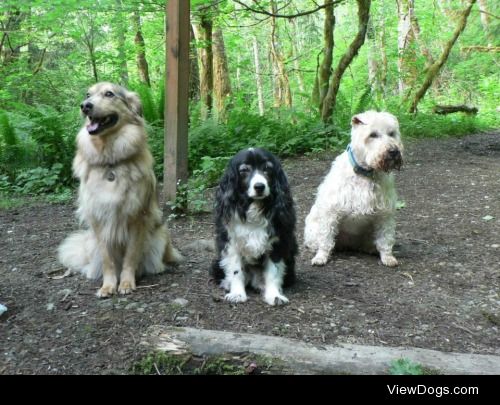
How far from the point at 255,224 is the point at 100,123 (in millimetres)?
1512

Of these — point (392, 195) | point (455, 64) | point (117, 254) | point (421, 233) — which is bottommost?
point (421, 233)

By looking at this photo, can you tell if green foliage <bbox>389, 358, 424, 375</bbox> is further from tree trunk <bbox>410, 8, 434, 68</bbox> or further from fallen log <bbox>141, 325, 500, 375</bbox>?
tree trunk <bbox>410, 8, 434, 68</bbox>

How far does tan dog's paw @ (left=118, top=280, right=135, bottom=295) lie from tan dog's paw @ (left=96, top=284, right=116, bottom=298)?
0.19ft

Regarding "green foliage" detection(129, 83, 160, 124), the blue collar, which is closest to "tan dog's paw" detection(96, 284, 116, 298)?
the blue collar

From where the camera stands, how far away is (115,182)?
13.3 feet

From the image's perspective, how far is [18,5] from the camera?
335 inches

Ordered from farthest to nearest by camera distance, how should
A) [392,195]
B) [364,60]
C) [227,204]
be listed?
[364,60] → [392,195] → [227,204]

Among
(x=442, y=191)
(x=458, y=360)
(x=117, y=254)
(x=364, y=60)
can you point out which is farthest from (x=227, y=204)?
(x=364, y=60)

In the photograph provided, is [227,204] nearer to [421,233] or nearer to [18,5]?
[421,233]

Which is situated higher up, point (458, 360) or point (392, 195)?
point (392, 195)

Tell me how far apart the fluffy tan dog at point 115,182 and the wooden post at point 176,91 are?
64.7 inches

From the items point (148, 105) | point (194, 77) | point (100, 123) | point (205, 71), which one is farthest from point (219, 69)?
point (100, 123)

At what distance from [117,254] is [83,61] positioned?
11.2 meters
